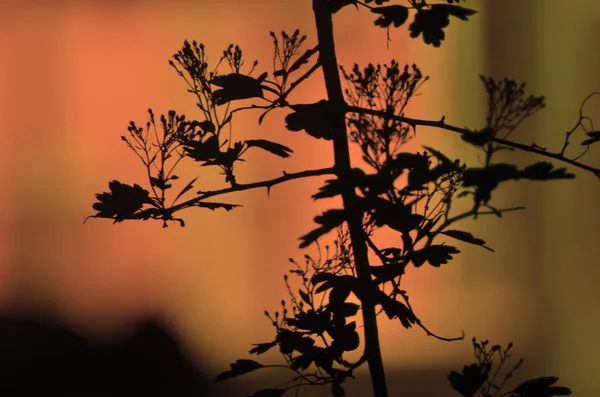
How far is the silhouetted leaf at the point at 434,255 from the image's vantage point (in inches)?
38.2

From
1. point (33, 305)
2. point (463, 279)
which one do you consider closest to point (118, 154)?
point (33, 305)

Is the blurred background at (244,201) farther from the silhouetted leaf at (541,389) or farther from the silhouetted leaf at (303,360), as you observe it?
the silhouetted leaf at (541,389)

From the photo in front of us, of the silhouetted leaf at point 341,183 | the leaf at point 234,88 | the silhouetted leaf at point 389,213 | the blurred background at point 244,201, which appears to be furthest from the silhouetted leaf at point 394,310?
the blurred background at point 244,201

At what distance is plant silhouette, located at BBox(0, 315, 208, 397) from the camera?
2.50 meters

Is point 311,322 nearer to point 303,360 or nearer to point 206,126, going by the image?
point 303,360

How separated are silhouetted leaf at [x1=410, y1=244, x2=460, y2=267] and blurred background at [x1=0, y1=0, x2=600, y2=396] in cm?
146

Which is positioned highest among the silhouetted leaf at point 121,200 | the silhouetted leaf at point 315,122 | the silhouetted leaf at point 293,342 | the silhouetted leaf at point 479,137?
the silhouetted leaf at point 315,122

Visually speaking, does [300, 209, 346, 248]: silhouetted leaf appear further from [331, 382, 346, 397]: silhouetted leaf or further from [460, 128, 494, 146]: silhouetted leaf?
[331, 382, 346, 397]: silhouetted leaf

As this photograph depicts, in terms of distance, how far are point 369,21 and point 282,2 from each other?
0.33 meters

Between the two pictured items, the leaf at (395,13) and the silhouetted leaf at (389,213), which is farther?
the leaf at (395,13)

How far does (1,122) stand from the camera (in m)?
2.53

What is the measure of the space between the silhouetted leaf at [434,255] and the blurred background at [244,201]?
57.3 inches

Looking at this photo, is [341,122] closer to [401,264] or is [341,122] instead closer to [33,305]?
[401,264]

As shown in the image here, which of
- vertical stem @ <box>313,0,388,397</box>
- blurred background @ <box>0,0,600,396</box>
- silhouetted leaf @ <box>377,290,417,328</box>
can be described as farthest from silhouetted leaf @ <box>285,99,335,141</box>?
blurred background @ <box>0,0,600,396</box>
